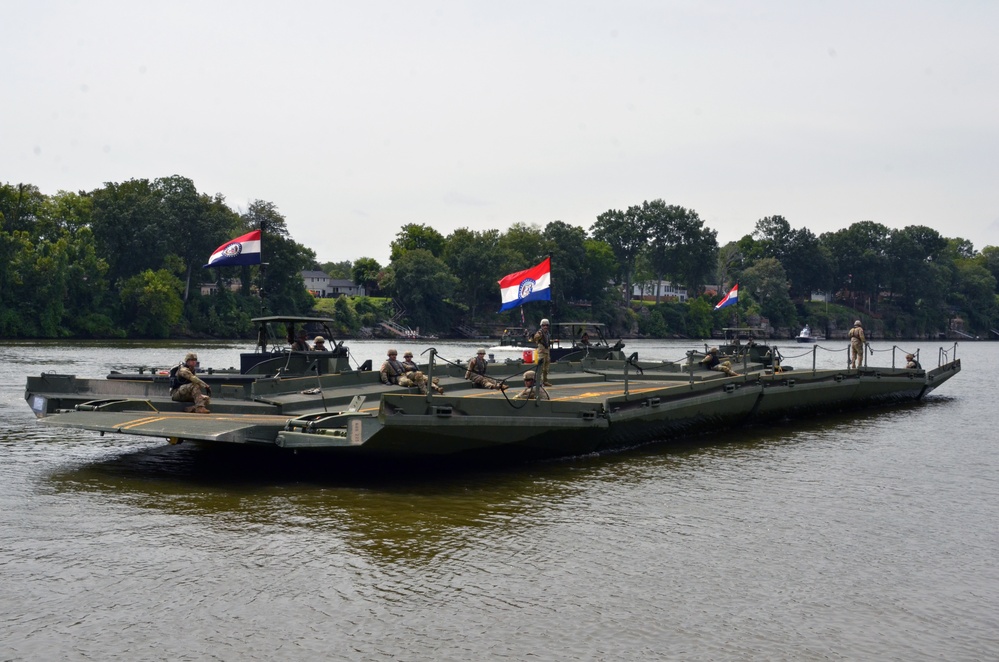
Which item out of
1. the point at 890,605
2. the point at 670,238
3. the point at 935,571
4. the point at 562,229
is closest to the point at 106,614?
the point at 890,605

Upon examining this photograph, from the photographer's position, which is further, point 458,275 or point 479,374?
point 458,275

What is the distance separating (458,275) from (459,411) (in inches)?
4346

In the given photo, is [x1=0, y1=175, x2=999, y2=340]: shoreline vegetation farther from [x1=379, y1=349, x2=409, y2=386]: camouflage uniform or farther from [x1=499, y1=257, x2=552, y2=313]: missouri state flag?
[x1=379, y1=349, x2=409, y2=386]: camouflage uniform

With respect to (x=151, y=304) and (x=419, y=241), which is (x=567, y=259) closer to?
(x=419, y=241)

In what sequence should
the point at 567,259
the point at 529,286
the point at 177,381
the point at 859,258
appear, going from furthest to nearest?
the point at 859,258, the point at 567,259, the point at 529,286, the point at 177,381

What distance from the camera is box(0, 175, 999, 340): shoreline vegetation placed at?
85.1 metres

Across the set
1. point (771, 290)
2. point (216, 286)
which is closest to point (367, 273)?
point (216, 286)

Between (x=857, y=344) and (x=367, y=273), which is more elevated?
(x=367, y=273)

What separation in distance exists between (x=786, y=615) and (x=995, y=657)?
1798 millimetres

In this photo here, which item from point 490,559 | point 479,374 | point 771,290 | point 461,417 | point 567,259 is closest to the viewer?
point 490,559

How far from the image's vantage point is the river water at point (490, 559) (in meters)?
8.48

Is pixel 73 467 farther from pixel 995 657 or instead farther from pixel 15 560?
pixel 995 657

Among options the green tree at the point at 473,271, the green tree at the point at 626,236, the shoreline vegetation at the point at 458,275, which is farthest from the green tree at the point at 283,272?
the green tree at the point at 626,236

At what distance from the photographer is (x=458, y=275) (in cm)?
12538
